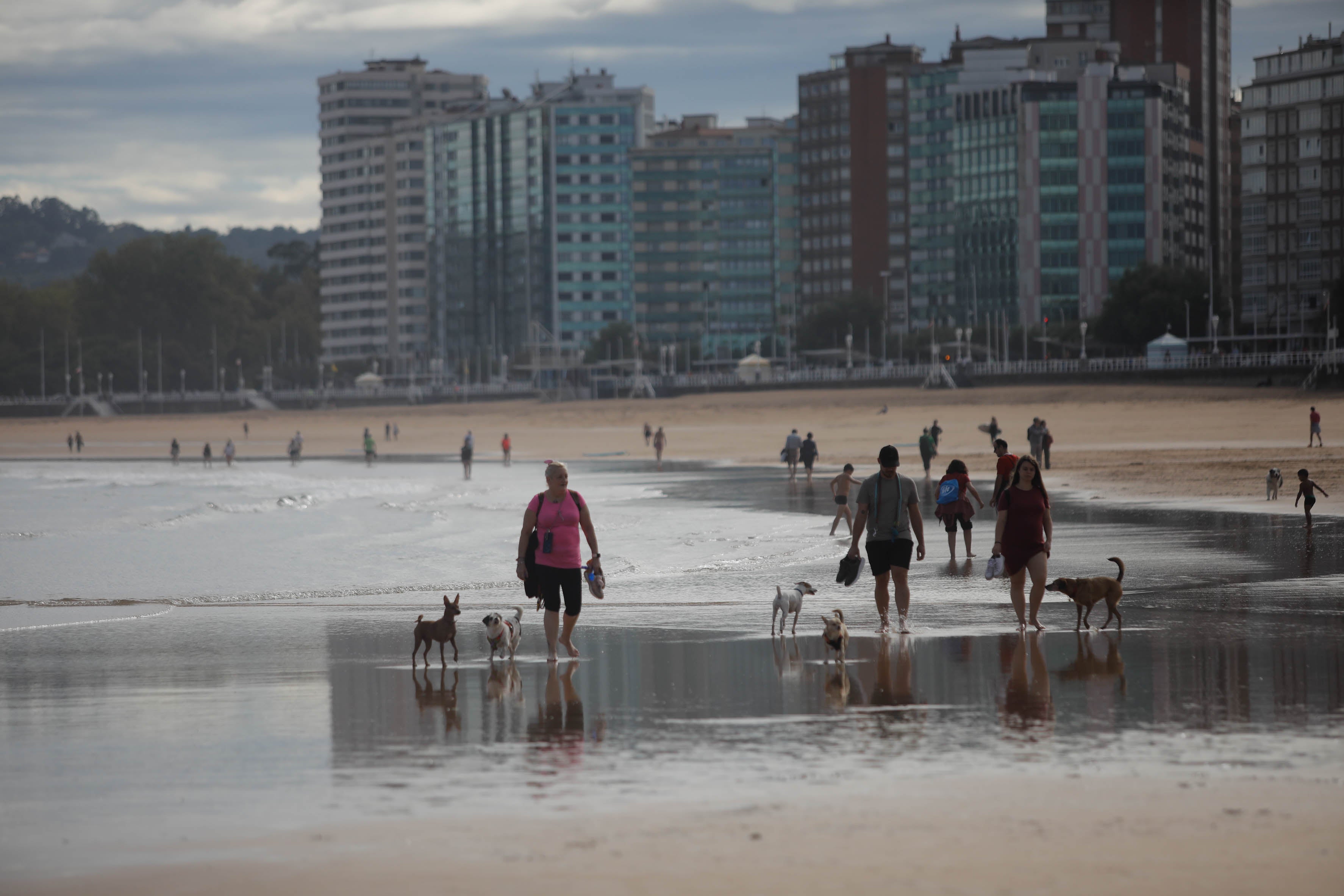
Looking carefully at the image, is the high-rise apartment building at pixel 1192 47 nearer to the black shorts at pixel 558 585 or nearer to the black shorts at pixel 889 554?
the black shorts at pixel 889 554

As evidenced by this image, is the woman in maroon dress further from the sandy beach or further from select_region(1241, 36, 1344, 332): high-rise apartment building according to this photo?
select_region(1241, 36, 1344, 332): high-rise apartment building

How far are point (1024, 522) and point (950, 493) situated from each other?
18.7 feet

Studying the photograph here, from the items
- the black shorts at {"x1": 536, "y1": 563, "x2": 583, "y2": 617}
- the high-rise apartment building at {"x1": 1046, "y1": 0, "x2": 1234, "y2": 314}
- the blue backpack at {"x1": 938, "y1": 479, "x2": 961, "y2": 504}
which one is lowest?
the black shorts at {"x1": 536, "y1": 563, "x2": 583, "y2": 617}

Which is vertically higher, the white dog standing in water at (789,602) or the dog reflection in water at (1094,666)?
the white dog standing in water at (789,602)

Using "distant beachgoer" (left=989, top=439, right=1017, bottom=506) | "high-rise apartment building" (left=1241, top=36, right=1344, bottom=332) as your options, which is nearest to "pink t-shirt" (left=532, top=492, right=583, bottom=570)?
"distant beachgoer" (left=989, top=439, right=1017, bottom=506)

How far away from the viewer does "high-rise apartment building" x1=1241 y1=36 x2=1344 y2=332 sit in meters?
114

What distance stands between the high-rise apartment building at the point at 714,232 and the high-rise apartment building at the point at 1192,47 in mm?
37832

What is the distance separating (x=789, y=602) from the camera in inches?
498

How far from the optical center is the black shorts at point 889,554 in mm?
12633

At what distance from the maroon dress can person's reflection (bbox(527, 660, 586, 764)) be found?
3.74 m

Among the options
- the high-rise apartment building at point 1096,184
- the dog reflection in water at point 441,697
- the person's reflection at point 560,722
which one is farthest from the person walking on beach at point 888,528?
the high-rise apartment building at point 1096,184

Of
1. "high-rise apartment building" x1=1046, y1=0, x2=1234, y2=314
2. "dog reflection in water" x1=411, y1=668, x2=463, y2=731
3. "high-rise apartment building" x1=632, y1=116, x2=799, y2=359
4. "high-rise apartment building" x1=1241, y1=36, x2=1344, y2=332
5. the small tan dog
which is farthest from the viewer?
"high-rise apartment building" x1=632, y1=116, x2=799, y2=359

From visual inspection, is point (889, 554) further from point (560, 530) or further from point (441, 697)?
point (441, 697)

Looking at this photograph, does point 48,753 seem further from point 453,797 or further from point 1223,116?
point 1223,116
